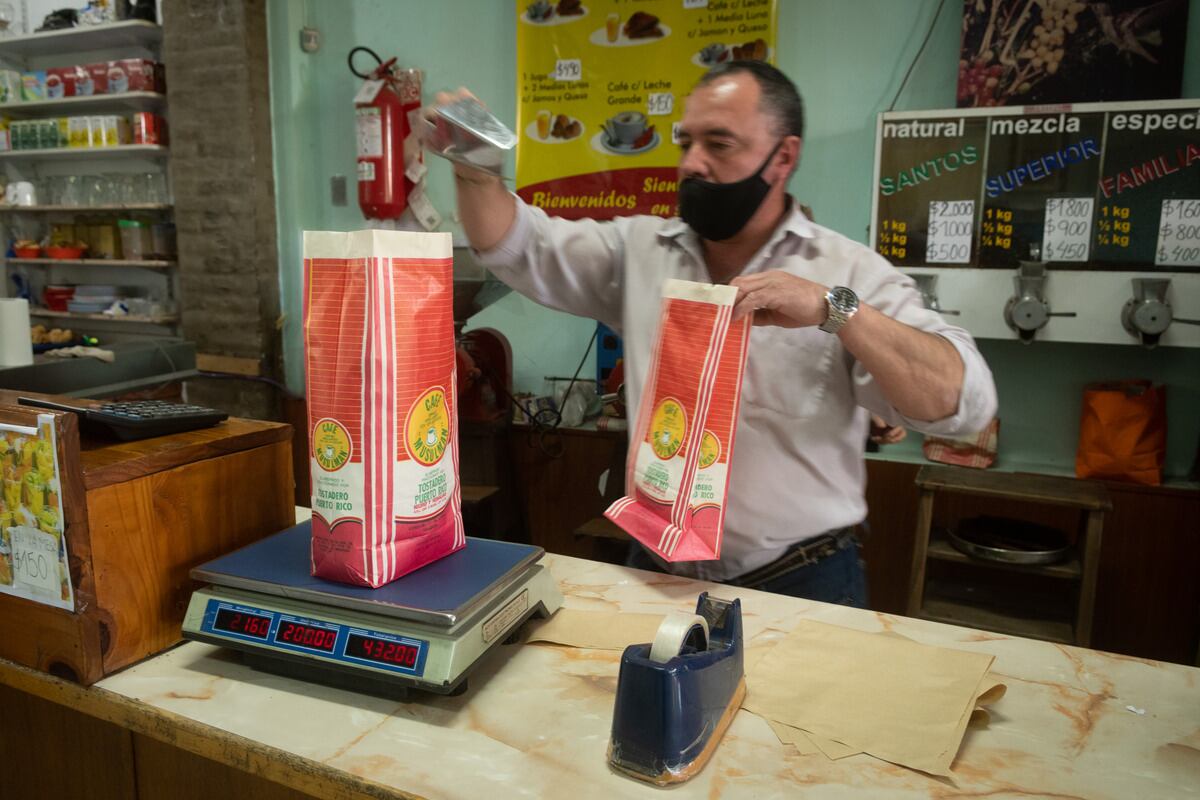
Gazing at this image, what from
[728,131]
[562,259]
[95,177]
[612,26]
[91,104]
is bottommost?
[562,259]

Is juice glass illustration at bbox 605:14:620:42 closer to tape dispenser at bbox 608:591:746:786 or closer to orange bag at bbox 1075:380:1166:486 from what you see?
orange bag at bbox 1075:380:1166:486

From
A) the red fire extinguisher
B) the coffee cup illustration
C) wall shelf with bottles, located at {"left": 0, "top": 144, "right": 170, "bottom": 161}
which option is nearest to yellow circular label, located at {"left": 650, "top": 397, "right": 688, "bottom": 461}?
the coffee cup illustration

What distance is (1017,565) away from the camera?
8.21 feet

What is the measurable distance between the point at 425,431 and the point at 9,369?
211 cm

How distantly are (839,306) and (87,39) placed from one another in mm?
4880

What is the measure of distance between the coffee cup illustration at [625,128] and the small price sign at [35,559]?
278 centimetres

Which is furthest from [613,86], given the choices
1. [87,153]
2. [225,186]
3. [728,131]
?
[87,153]

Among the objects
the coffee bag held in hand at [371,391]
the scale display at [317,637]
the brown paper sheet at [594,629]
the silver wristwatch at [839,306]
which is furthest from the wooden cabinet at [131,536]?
the silver wristwatch at [839,306]

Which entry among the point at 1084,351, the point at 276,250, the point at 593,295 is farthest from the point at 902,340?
the point at 276,250

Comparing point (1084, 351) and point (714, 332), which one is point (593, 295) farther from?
point (1084, 351)

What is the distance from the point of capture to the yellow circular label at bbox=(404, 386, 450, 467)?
1.02 metres

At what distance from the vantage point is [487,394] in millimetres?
3207

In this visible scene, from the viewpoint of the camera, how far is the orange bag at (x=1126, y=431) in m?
2.76

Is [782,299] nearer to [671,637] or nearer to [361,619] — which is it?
[671,637]
